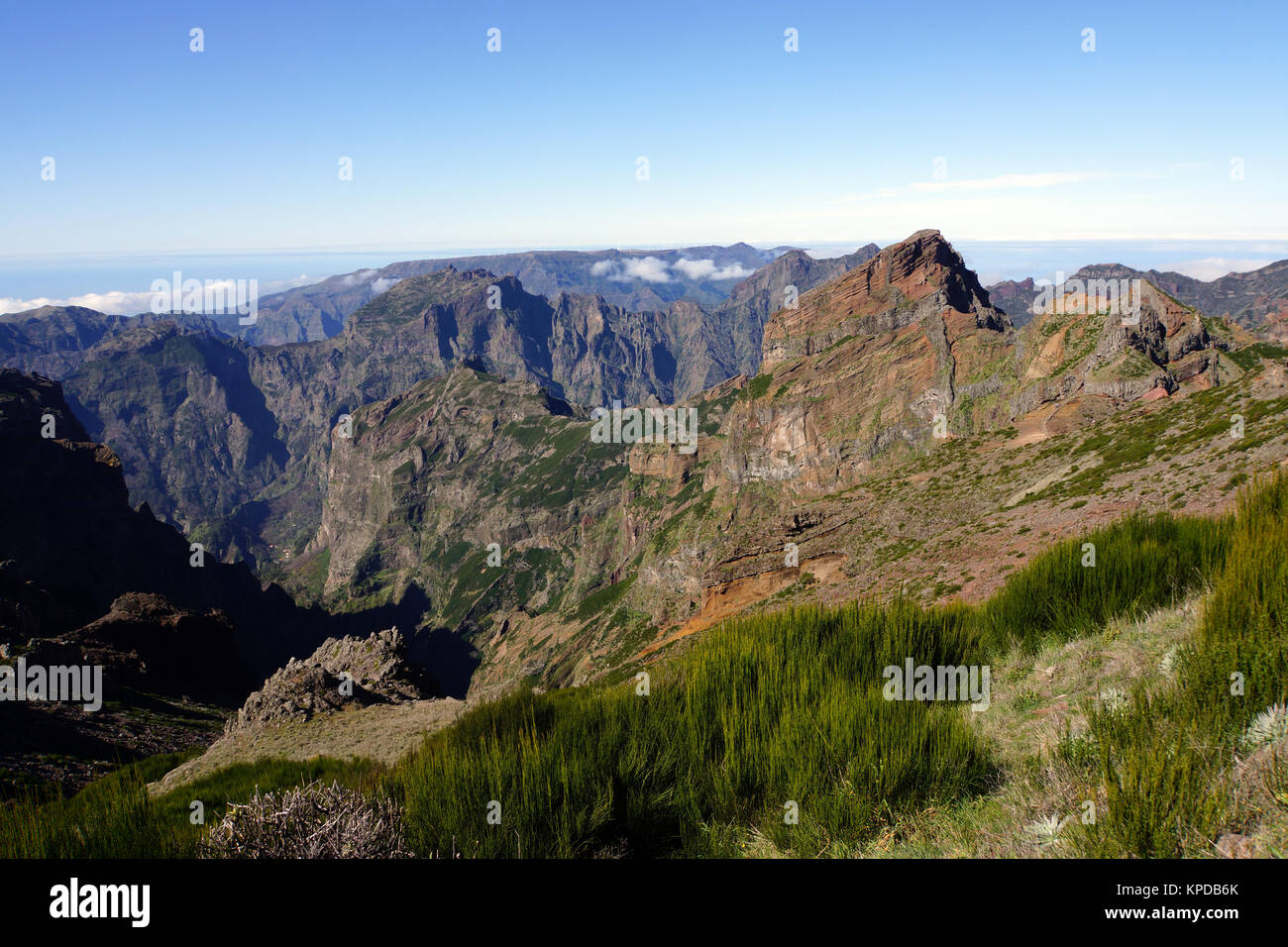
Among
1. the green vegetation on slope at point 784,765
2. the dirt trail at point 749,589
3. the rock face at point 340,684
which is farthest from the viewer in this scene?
the dirt trail at point 749,589

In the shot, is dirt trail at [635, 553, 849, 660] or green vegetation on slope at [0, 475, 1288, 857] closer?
green vegetation on slope at [0, 475, 1288, 857]

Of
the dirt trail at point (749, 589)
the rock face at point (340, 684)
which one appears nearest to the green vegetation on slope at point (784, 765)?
the rock face at point (340, 684)

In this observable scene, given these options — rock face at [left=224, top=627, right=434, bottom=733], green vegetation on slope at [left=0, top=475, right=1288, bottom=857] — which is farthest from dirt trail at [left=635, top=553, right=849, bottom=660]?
green vegetation on slope at [left=0, top=475, right=1288, bottom=857]

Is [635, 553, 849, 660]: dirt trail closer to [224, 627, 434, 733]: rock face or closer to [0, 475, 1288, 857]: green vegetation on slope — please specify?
[224, 627, 434, 733]: rock face

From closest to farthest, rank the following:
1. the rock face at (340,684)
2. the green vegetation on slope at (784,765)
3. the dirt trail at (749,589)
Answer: the green vegetation on slope at (784,765) < the rock face at (340,684) < the dirt trail at (749,589)

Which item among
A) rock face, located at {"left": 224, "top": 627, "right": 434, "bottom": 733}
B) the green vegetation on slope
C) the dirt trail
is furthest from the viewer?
the dirt trail

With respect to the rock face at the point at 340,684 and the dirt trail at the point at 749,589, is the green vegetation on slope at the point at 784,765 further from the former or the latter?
the dirt trail at the point at 749,589

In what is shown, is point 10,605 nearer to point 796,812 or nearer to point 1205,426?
point 796,812
